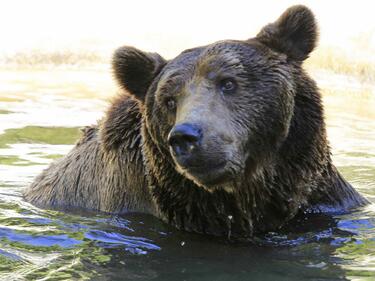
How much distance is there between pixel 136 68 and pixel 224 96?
1.03 meters

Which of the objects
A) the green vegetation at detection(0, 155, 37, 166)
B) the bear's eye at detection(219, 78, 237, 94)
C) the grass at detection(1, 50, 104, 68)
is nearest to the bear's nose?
the bear's eye at detection(219, 78, 237, 94)

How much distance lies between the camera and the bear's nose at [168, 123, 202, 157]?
4930 mm

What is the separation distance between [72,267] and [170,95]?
1.42 metres

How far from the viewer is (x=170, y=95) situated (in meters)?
5.82

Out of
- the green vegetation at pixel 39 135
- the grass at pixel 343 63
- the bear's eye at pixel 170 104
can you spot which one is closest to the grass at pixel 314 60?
the grass at pixel 343 63

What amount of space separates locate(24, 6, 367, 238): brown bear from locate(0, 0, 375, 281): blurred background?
0.71 ft

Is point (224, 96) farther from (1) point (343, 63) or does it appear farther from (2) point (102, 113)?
(1) point (343, 63)

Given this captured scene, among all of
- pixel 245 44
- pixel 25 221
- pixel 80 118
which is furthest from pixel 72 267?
pixel 80 118

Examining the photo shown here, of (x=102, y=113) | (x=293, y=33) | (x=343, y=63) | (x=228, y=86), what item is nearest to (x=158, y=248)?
(x=228, y=86)

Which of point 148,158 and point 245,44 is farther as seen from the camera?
point 148,158

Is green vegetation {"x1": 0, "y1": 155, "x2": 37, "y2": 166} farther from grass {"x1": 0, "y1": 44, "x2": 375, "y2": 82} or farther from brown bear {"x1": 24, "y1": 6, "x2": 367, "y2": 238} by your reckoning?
grass {"x1": 0, "y1": 44, "x2": 375, "y2": 82}

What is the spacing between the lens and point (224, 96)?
18.5 ft

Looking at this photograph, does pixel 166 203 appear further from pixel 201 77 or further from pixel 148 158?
pixel 201 77

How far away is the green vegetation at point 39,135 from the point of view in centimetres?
1137
